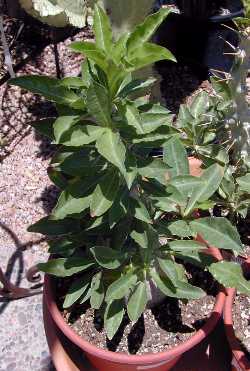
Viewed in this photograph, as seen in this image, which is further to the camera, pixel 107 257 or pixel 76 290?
pixel 76 290

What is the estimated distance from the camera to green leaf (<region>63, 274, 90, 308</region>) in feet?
4.50

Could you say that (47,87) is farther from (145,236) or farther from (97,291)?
(97,291)

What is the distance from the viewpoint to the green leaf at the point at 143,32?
3.40ft

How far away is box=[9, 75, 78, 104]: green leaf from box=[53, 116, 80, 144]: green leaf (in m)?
0.03

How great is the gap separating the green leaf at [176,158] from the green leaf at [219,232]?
13 centimetres

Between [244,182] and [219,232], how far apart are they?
27 cm

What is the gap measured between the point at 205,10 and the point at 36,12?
752 millimetres

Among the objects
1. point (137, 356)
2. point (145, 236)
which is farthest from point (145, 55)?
point (137, 356)

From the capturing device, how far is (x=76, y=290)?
4.55 feet

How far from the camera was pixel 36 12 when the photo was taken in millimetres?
2035

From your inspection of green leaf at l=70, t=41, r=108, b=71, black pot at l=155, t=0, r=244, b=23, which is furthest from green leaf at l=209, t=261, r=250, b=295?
black pot at l=155, t=0, r=244, b=23

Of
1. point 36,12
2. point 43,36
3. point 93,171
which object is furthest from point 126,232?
point 43,36

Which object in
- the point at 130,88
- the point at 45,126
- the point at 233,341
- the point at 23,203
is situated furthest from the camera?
the point at 23,203

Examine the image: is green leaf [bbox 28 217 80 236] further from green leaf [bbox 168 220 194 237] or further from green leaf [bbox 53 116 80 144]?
green leaf [bbox 53 116 80 144]
